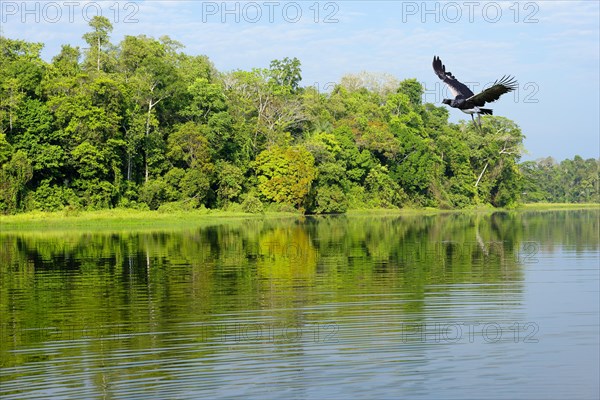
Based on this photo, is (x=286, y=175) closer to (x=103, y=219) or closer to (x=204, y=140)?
(x=204, y=140)

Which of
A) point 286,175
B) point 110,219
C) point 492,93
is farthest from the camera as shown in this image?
point 286,175

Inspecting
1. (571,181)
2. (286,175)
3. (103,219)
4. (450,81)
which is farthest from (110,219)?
(571,181)

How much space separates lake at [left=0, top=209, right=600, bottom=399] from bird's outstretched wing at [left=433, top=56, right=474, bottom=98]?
3886mm

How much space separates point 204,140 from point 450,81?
150ft

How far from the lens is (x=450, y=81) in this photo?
47.4 ft

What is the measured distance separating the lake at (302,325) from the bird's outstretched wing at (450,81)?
3886 millimetres

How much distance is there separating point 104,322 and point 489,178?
253 feet

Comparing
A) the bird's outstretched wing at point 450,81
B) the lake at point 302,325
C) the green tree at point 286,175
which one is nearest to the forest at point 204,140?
the green tree at point 286,175

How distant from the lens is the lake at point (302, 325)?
10961 mm

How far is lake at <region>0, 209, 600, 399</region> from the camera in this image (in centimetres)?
1096

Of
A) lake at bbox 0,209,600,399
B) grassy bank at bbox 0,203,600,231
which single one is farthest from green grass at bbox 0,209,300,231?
lake at bbox 0,209,600,399

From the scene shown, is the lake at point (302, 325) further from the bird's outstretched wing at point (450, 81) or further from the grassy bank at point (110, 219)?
the grassy bank at point (110, 219)

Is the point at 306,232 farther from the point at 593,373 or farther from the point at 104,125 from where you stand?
the point at 593,373

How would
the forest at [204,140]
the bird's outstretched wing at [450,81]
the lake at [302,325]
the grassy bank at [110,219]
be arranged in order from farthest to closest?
the forest at [204,140]
the grassy bank at [110,219]
the bird's outstretched wing at [450,81]
the lake at [302,325]
